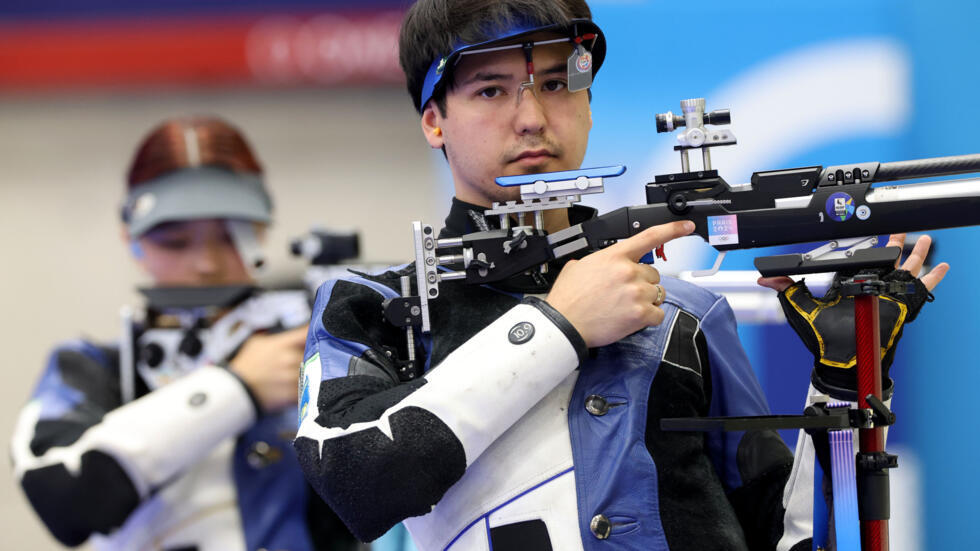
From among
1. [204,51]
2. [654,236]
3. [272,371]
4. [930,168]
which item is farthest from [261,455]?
[204,51]

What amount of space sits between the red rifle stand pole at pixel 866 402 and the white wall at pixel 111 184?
2.96 m

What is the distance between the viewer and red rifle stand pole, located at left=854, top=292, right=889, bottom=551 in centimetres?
118

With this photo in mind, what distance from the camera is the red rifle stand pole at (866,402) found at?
118cm

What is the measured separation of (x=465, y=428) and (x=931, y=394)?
1137 millimetres

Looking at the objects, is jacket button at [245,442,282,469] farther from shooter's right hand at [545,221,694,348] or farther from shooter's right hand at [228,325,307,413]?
shooter's right hand at [545,221,694,348]

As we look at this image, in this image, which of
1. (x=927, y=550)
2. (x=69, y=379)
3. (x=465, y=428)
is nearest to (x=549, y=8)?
(x=465, y=428)

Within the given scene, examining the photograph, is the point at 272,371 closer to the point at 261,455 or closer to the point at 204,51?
the point at 261,455

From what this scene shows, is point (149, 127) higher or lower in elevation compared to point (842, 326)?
higher

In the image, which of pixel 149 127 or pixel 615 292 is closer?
pixel 615 292

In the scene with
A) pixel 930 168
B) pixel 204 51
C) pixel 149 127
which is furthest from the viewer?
pixel 149 127

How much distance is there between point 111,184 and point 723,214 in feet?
11.0

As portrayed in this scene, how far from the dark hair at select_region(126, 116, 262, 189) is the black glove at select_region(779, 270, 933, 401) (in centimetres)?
176

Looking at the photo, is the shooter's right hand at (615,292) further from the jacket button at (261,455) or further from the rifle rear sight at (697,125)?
the jacket button at (261,455)

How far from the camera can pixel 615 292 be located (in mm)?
1242
